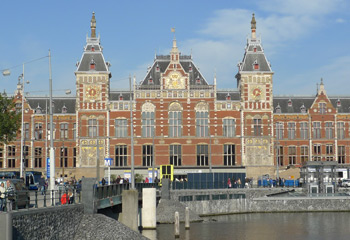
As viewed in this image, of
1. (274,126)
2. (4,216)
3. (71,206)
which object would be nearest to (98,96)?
(274,126)

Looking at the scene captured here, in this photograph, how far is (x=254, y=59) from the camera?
80250 millimetres

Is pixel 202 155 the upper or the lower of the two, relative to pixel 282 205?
upper

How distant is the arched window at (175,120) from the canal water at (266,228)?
21.9 metres

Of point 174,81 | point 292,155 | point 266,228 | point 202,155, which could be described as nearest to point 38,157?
point 174,81

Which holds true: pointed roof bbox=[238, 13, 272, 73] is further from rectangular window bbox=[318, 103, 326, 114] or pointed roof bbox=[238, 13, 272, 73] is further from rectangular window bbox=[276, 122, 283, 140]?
rectangular window bbox=[318, 103, 326, 114]

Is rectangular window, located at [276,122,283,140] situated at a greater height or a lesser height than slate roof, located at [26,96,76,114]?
lesser

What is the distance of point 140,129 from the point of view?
78.4 meters

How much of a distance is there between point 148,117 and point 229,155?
1113cm

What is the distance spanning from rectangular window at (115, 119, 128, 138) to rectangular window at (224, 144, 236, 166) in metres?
12.6

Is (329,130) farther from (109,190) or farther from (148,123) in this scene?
(109,190)

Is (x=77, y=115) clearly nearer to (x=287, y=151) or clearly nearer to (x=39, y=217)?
(x=287, y=151)

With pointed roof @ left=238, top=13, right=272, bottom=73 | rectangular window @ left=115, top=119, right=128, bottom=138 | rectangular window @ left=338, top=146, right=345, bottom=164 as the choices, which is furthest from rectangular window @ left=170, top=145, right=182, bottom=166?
rectangular window @ left=338, top=146, right=345, bottom=164

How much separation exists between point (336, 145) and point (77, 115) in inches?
1310

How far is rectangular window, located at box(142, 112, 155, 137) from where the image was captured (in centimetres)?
7838
